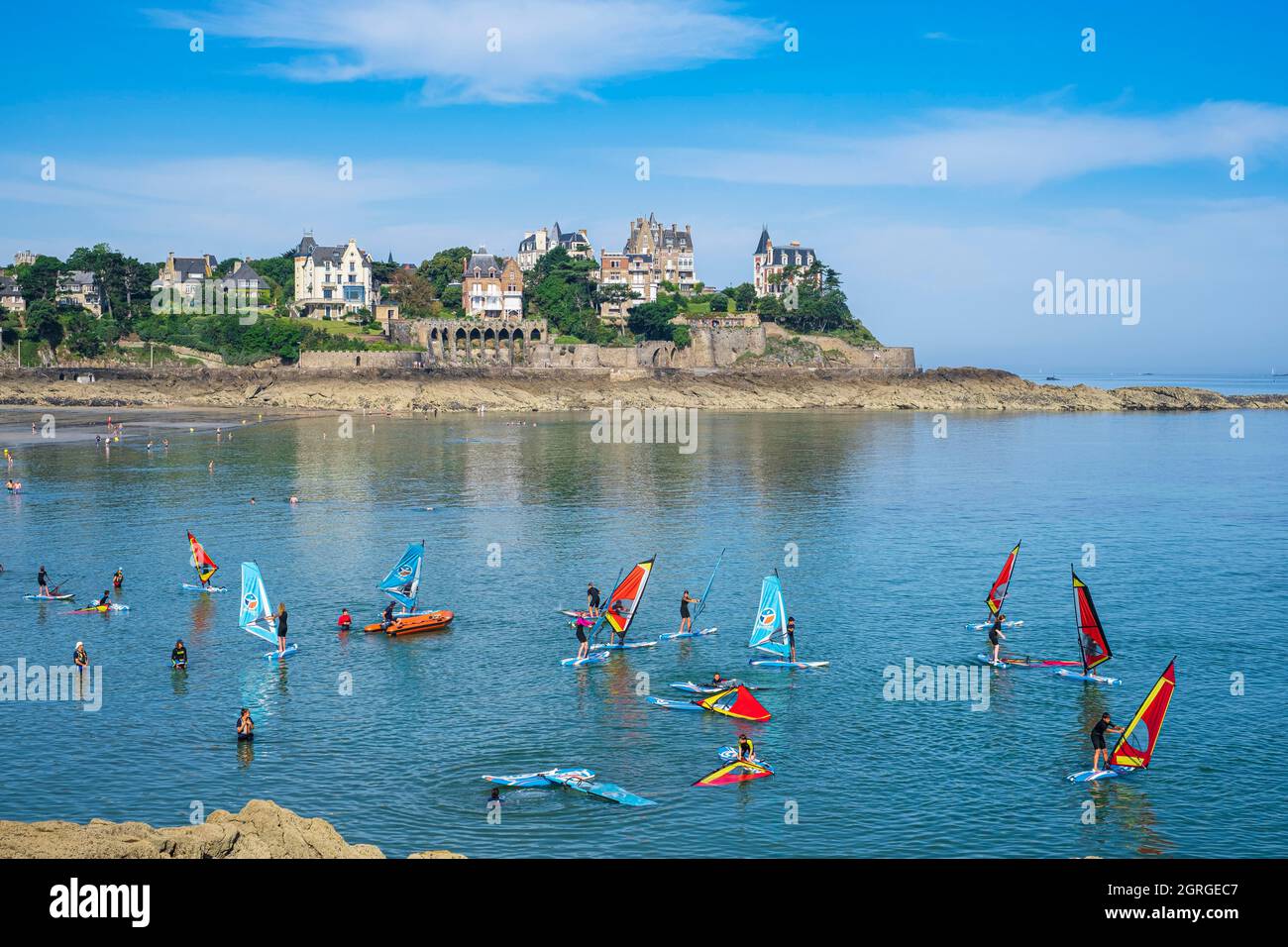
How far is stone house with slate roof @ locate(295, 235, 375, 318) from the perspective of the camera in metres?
173

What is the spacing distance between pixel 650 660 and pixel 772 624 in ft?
13.9

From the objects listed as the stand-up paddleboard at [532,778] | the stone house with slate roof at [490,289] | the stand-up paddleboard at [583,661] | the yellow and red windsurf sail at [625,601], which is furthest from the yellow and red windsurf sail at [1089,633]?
the stone house with slate roof at [490,289]

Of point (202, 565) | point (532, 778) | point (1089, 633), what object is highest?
point (202, 565)

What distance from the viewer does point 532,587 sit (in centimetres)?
4731

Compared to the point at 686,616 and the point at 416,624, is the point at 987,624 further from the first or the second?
the point at 416,624

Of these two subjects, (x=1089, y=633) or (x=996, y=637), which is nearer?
(x=1089, y=633)

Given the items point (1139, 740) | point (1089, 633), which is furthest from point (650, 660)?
point (1139, 740)

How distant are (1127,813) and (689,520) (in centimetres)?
4085

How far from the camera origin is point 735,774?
2639 centimetres

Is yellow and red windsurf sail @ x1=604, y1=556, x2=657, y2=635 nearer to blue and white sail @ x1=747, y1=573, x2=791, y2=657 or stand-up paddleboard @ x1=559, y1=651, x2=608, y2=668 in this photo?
stand-up paddleboard @ x1=559, y1=651, x2=608, y2=668

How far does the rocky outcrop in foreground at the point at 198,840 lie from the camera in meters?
17.2

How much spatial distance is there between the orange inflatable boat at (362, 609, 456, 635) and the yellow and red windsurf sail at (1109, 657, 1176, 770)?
23.3 metres
